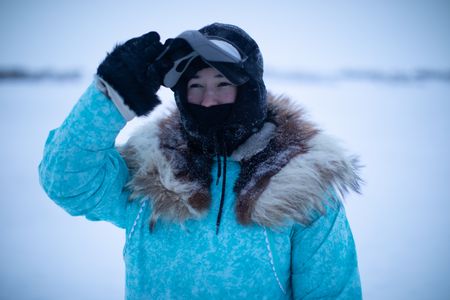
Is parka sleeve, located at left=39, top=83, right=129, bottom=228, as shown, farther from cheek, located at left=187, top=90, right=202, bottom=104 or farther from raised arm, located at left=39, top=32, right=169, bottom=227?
cheek, located at left=187, top=90, right=202, bottom=104

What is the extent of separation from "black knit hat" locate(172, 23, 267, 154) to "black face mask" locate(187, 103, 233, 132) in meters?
0.01

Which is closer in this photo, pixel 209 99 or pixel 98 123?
pixel 98 123

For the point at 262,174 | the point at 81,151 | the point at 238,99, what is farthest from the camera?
the point at 238,99

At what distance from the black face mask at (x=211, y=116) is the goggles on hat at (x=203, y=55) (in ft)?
0.37

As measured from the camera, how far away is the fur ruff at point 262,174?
0.90 m

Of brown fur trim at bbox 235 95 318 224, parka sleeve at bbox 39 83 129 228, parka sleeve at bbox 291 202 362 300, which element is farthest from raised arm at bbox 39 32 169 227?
parka sleeve at bbox 291 202 362 300

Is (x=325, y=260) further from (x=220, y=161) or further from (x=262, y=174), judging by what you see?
(x=220, y=161)

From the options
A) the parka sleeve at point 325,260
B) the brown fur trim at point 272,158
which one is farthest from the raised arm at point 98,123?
the parka sleeve at point 325,260

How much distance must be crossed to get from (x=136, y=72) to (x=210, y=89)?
0.92 feet

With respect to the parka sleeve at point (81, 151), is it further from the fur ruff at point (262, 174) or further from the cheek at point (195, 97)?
the cheek at point (195, 97)

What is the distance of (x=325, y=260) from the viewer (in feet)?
2.86

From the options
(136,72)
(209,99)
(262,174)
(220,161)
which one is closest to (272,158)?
(262,174)

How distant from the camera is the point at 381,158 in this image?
4578mm

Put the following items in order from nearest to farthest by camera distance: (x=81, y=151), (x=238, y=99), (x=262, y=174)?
(x=81, y=151)
(x=262, y=174)
(x=238, y=99)
